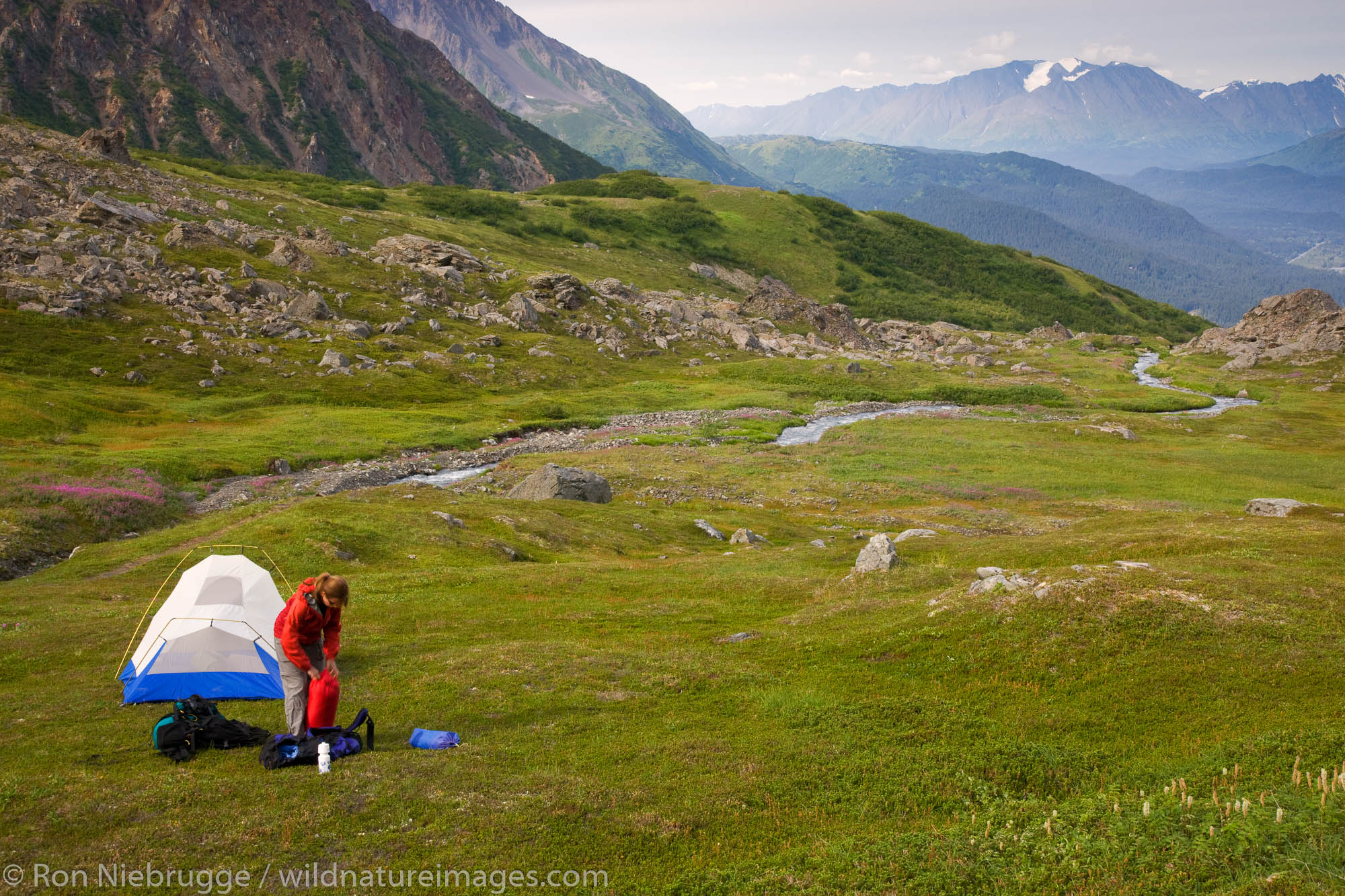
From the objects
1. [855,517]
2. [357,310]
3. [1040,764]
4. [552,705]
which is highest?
[357,310]

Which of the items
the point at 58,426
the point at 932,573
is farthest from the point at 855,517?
the point at 58,426

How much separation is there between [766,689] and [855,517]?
42.5 m

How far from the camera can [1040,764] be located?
53.0ft

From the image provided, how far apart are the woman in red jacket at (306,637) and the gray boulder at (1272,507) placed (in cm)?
5477

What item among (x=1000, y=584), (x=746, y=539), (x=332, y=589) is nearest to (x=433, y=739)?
(x=332, y=589)

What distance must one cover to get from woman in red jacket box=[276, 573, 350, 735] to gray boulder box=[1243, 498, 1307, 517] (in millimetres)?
54773

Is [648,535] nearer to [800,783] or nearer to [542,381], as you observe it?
[800,783]

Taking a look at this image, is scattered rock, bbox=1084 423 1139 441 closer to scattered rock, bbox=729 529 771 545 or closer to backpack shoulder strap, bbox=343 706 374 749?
scattered rock, bbox=729 529 771 545

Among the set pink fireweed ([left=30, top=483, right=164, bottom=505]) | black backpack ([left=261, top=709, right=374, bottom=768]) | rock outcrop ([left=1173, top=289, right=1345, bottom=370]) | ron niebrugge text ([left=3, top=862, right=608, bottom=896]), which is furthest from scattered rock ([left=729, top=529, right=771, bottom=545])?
rock outcrop ([left=1173, top=289, right=1345, bottom=370])

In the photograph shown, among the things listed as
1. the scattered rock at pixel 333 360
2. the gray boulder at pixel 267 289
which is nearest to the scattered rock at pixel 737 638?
the scattered rock at pixel 333 360

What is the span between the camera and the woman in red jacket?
16.4m

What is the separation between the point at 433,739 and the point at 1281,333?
20869cm

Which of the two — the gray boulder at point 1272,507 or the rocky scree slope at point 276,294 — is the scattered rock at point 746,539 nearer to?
the gray boulder at point 1272,507

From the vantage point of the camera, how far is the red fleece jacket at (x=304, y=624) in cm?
1633
